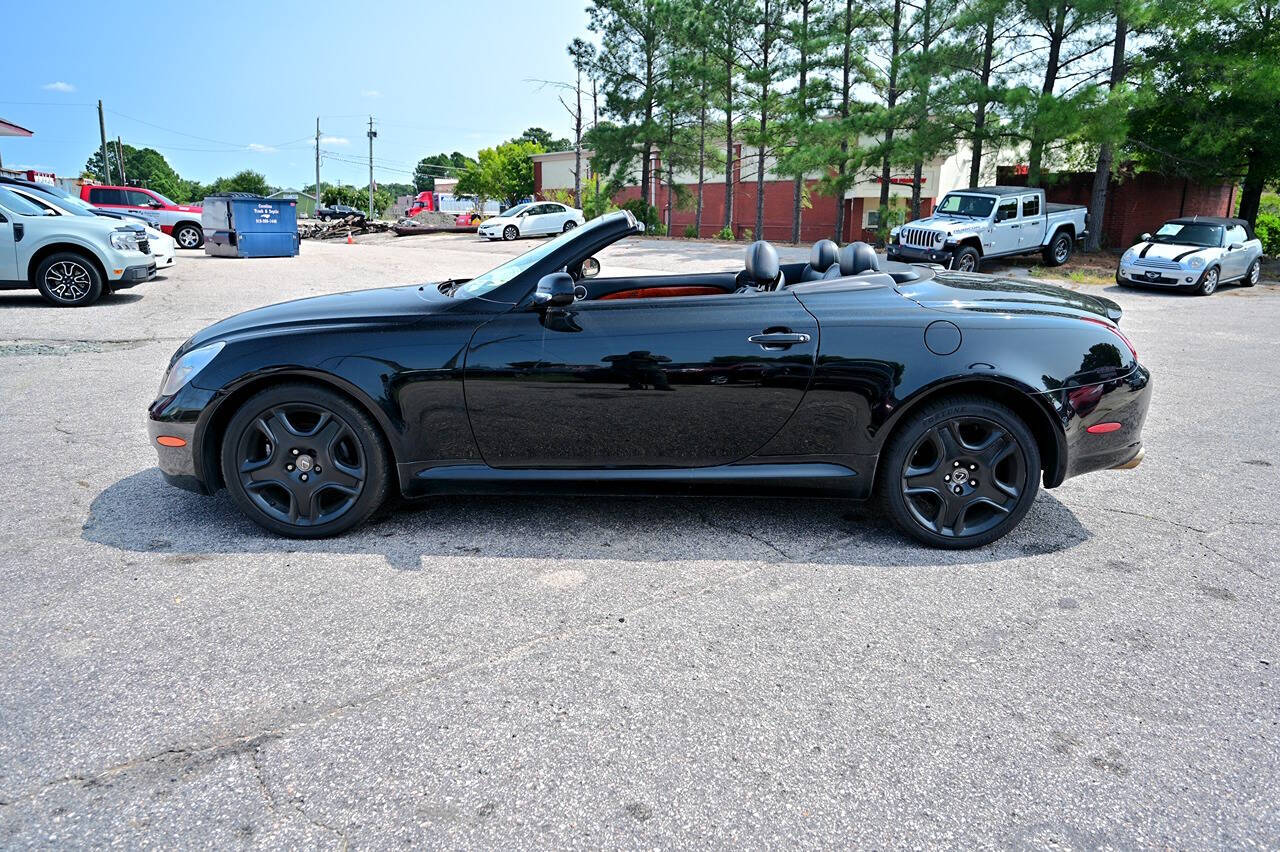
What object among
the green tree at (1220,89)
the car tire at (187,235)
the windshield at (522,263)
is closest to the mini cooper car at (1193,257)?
the green tree at (1220,89)

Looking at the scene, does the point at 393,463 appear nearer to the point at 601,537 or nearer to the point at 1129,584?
the point at 601,537

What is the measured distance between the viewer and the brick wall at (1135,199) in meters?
28.2

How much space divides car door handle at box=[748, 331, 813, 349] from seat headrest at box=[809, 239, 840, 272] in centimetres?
92

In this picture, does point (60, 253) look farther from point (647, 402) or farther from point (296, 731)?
point (296, 731)

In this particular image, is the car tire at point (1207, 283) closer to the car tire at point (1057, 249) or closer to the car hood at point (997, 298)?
the car tire at point (1057, 249)

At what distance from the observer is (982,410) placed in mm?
3623

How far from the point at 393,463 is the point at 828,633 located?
194cm

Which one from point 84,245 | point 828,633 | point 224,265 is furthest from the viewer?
point 224,265

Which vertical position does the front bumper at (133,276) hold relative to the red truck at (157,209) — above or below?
below

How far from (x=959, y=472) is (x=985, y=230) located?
17.9m

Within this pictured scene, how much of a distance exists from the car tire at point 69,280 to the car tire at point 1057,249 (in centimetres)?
2011

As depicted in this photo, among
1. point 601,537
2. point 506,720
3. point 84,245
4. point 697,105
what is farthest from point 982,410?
point 697,105

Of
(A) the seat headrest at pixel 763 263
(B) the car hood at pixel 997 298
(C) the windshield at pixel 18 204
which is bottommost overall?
(B) the car hood at pixel 997 298

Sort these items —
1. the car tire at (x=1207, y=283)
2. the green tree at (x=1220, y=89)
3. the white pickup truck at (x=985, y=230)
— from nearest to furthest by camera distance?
the car tire at (x=1207, y=283) < the white pickup truck at (x=985, y=230) < the green tree at (x=1220, y=89)
